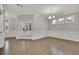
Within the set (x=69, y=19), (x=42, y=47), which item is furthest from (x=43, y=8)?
(x=42, y=47)

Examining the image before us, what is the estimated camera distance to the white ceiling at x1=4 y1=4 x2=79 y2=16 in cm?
187

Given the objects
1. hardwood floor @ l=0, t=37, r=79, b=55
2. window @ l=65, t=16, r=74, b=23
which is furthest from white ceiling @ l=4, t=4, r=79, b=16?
hardwood floor @ l=0, t=37, r=79, b=55

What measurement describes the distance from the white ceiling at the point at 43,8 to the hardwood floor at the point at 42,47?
0.44m

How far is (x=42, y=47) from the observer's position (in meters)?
1.90

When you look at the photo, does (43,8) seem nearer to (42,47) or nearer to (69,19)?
(69,19)

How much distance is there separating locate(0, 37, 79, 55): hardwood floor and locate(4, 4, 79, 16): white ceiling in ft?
1.46

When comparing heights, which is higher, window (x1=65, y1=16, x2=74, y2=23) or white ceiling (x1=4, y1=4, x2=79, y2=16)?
white ceiling (x1=4, y1=4, x2=79, y2=16)

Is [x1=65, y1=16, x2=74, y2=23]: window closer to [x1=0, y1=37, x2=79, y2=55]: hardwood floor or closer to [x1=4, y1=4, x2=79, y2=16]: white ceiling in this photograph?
[x1=4, y1=4, x2=79, y2=16]: white ceiling

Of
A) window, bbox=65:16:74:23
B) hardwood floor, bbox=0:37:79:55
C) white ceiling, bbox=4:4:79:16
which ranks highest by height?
white ceiling, bbox=4:4:79:16

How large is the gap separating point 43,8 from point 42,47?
0.62 metres

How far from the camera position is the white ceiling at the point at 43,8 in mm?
1865
